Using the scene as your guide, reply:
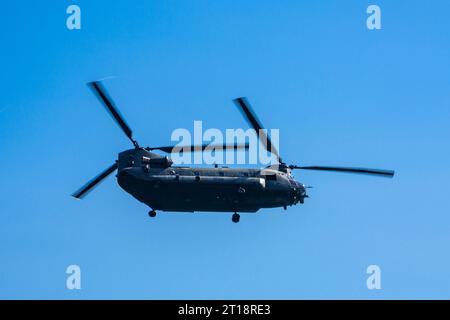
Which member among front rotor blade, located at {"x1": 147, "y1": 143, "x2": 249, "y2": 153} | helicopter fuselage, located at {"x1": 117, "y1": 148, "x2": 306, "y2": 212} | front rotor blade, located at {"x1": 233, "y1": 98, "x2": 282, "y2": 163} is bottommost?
helicopter fuselage, located at {"x1": 117, "y1": 148, "x2": 306, "y2": 212}

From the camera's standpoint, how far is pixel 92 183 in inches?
2968

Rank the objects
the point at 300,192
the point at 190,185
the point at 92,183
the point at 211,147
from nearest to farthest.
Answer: the point at 211,147 → the point at 190,185 → the point at 92,183 → the point at 300,192

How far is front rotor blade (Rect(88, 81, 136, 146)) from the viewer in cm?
7419

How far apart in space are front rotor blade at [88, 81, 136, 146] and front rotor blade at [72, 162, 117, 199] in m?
2.99

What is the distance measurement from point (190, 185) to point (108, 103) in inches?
335

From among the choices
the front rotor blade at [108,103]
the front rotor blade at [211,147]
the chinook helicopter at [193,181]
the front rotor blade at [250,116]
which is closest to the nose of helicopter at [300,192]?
the chinook helicopter at [193,181]

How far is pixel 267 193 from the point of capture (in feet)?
248

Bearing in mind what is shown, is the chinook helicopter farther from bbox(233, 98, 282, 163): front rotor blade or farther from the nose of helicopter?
the nose of helicopter

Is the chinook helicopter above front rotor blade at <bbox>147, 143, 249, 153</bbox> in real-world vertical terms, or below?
below

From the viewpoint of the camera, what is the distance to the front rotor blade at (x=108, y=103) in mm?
74188


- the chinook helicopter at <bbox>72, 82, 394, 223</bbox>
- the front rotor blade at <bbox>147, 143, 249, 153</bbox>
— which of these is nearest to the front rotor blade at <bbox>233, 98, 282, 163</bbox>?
the chinook helicopter at <bbox>72, 82, 394, 223</bbox>

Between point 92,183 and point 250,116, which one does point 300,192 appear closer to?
point 250,116

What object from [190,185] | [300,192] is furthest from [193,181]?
[300,192]
